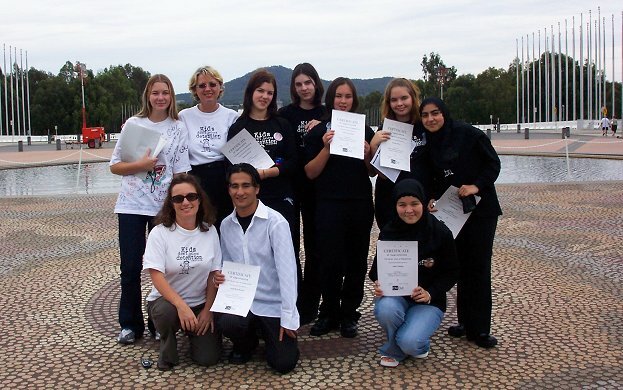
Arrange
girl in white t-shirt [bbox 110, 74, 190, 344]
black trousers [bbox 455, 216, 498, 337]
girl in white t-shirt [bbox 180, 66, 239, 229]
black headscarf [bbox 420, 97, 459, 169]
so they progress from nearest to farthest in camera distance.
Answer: black headscarf [bbox 420, 97, 459, 169]
black trousers [bbox 455, 216, 498, 337]
girl in white t-shirt [bbox 110, 74, 190, 344]
girl in white t-shirt [bbox 180, 66, 239, 229]

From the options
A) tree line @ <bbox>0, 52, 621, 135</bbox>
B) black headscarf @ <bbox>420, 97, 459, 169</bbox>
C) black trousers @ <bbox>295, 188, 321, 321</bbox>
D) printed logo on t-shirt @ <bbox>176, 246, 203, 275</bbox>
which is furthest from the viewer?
tree line @ <bbox>0, 52, 621, 135</bbox>

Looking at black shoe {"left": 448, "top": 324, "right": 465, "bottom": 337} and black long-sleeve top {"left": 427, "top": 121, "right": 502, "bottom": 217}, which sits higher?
black long-sleeve top {"left": 427, "top": 121, "right": 502, "bottom": 217}

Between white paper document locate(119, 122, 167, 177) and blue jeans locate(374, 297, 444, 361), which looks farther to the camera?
white paper document locate(119, 122, 167, 177)

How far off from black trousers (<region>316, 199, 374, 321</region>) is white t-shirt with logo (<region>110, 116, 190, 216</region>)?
1.13 meters

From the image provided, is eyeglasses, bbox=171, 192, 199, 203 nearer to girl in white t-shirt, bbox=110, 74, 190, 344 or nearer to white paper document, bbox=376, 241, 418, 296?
girl in white t-shirt, bbox=110, 74, 190, 344

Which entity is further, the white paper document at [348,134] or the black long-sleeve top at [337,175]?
the black long-sleeve top at [337,175]

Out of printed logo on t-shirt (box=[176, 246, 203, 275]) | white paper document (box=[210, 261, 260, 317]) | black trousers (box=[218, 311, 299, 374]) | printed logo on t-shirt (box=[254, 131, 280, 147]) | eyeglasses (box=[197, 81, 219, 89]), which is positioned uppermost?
eyeglasses (box=[197, 81, 219, 89])

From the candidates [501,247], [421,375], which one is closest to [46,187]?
[501,247]

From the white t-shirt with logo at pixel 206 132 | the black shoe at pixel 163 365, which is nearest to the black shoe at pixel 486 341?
the black shoe at pixel 163 365

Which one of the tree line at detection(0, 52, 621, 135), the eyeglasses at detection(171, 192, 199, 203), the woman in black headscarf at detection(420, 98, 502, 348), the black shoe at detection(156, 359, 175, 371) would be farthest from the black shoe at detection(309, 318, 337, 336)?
the tree line at detection(0, 52, 621, 135)

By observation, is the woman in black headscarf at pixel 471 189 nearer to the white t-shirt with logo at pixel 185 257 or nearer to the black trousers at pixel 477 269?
the black trousers at pixel 477 269

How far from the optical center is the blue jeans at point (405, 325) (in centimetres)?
416

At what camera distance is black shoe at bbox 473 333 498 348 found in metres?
4.50

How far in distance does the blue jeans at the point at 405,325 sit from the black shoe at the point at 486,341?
0.42m
